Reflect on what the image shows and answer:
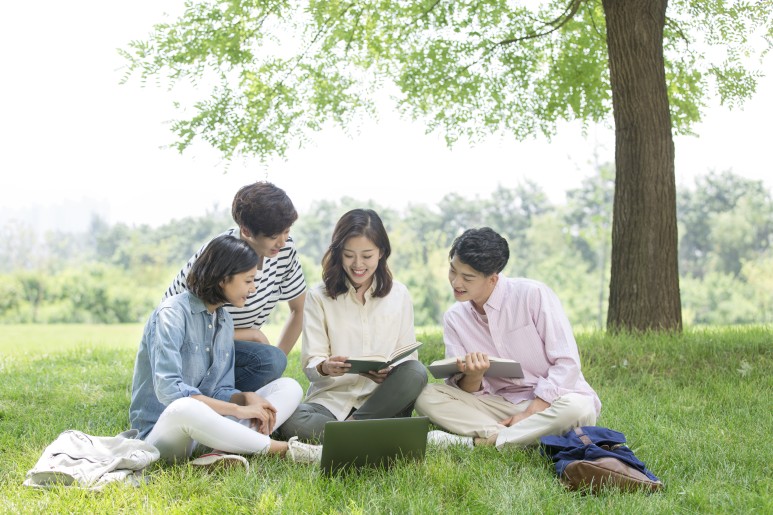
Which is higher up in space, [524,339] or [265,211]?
[265,211]

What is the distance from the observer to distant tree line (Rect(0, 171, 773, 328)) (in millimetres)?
27156

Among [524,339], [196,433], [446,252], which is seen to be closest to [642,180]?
[524,339]

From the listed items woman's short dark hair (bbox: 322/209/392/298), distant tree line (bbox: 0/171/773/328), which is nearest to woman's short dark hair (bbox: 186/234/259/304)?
woman's short dark hair (bbox: 322/209/392/298)

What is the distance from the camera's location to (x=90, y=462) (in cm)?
313

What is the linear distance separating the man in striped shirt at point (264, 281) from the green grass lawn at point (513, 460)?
80 cm

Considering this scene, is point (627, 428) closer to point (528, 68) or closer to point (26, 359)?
point (528, 68)

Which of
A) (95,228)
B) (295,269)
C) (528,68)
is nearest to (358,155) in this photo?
(95,228)

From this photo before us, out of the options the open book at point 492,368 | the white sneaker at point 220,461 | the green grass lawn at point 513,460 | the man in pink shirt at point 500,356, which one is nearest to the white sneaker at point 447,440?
the man in pink shirt at point 500,356

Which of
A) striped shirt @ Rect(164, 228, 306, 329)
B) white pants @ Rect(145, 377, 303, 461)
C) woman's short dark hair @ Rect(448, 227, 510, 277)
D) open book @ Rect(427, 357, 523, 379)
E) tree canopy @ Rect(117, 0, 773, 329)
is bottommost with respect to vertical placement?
white pants @ Rect(145, 377, 303, 461)

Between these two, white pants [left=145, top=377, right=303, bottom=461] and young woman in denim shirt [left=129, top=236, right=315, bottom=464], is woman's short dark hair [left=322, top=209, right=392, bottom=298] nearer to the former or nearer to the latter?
young woman in denim shirt [left=129, top=236, right=315, bottom=464]

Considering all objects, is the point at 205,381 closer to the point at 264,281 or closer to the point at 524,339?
the point at 264,281

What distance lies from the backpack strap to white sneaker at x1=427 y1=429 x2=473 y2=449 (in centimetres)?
54

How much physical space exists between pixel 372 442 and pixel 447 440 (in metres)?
0.70

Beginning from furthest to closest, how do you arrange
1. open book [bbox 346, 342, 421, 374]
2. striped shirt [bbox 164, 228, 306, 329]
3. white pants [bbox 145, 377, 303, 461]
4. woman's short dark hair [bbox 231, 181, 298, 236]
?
striped shirt [bbox 164, 228, 306, 329] < woman's short dark hair [bbox 231, 181, 298, 236] < open book [bbox 346, 342, 421, 374] < white pants [bbox 145, 377, 303, 461]
